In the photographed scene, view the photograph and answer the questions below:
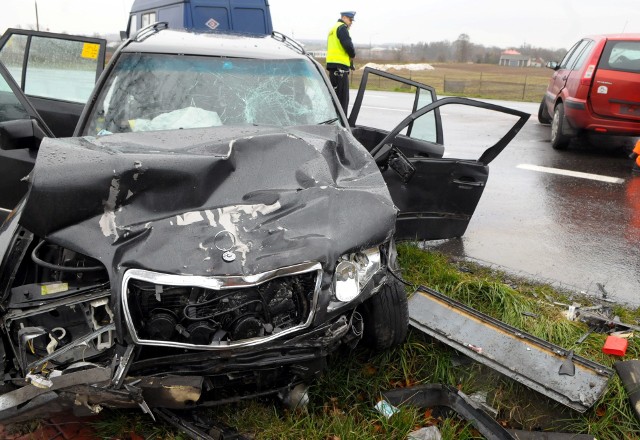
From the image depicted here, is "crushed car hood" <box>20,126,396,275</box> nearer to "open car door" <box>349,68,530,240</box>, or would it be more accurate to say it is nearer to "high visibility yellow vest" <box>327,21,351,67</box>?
"open car door" <box>349,68,530,240</box>

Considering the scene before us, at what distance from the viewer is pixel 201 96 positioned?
3.86m

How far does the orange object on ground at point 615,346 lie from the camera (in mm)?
3303

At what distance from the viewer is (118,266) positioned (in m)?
2.31

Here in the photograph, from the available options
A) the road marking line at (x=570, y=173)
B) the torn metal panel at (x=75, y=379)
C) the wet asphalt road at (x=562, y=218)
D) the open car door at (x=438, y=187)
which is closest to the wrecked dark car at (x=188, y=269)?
the torn metal panel at (x=75, y=379)

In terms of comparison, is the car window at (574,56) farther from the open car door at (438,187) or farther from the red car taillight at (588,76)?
the open car door at (438,187)

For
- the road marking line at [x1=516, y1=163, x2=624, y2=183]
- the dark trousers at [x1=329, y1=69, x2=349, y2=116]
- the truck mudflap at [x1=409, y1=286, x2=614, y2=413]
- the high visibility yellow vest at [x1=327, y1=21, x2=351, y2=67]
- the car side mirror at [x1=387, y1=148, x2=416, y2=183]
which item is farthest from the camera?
the high visibility yellow vest at [x1=327, y1=21, x2=351, y2=67]

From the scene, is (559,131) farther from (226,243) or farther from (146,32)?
(226,243)

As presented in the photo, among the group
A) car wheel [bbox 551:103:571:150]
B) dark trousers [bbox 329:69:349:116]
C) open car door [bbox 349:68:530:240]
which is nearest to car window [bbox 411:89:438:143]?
open car door [bbox 349:68:530:240]

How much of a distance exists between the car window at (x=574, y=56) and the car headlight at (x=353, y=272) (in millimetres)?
7201

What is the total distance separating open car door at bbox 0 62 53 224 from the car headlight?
2.09 m

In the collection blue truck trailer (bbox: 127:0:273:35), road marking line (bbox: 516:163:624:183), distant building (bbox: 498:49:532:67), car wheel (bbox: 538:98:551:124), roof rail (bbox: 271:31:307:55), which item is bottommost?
distant building (bbox: 498:49:532:67)

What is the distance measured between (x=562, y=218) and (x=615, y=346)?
8.75ft

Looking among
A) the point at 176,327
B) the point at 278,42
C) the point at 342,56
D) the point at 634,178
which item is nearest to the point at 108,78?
the point at 278,42

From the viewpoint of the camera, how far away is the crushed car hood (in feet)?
7.88
